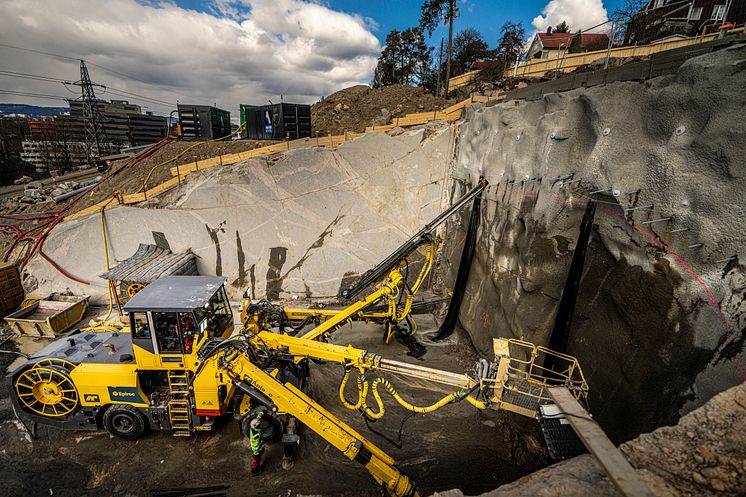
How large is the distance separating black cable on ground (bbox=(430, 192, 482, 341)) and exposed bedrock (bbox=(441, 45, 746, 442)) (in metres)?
1.76

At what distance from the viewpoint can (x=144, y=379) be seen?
604 cm

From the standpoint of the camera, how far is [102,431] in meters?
6.31

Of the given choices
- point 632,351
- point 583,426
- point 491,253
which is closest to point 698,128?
point 632,351

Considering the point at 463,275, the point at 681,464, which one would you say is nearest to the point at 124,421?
the point at 681,464

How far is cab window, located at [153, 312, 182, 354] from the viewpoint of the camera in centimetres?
556

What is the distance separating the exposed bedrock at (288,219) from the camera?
39.9ft

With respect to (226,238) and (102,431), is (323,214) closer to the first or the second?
(226,238)

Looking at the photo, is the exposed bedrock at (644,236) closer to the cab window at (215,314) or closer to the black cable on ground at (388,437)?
the black cable on ground at (388,437)

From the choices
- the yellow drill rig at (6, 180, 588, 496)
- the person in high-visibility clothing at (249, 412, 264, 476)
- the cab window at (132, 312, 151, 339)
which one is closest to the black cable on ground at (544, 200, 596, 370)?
the yellow drill rig at (6, 180, 588, 496)

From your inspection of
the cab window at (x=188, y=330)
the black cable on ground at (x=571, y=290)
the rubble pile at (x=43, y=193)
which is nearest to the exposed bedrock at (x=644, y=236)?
the black cable on ground at (x=571, y=290)

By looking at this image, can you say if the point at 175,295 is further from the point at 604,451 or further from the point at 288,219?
the point at 288,219

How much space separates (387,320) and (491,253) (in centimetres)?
311

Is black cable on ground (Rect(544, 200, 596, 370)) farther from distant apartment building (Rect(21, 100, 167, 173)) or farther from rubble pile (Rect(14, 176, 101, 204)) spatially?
distant apartment building (Rect(21, 100, 167, 173))

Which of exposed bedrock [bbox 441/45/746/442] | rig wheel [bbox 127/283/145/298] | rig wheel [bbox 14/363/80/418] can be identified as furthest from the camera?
rig wheel [bbox 127/283/145/298]
